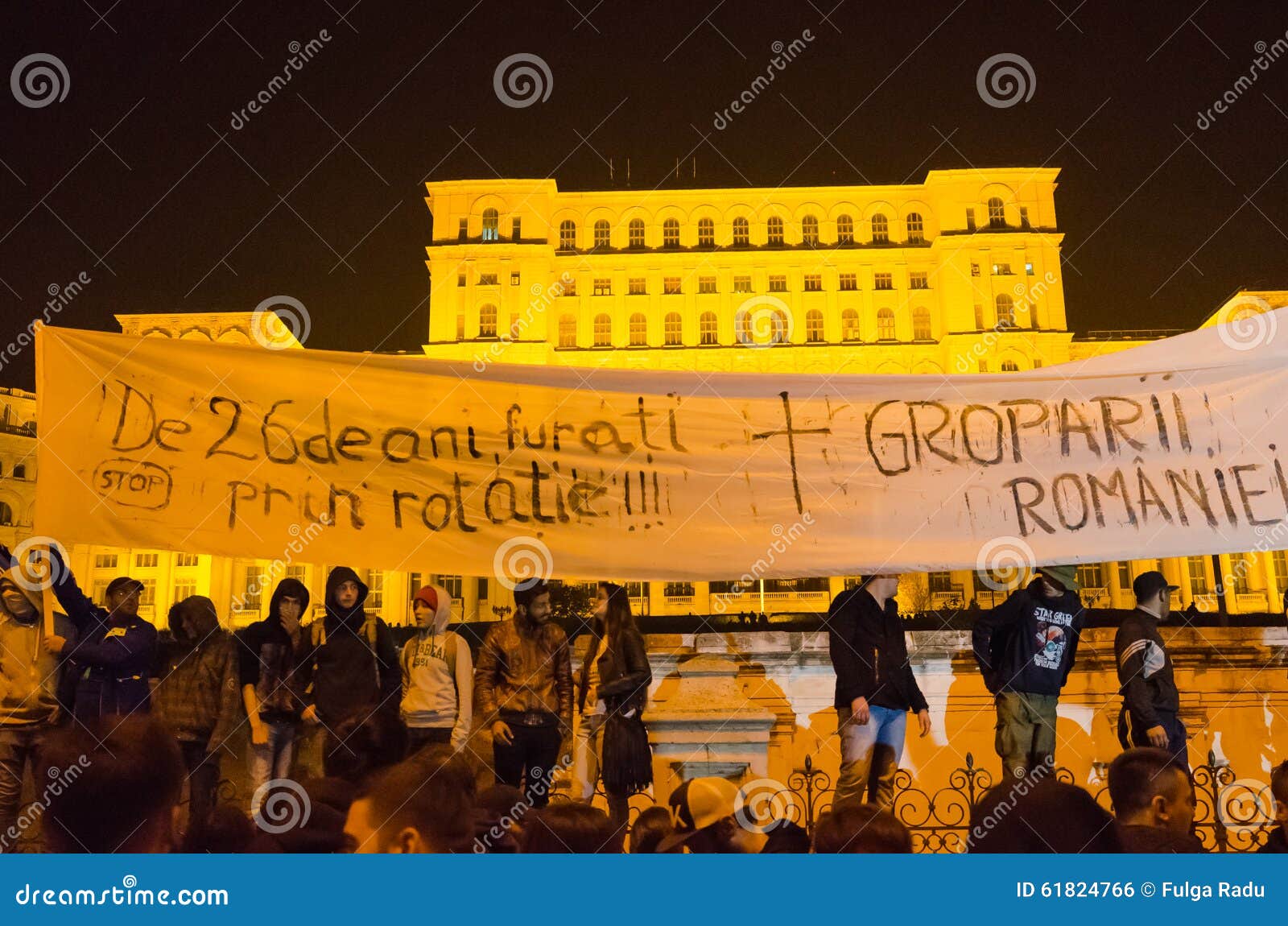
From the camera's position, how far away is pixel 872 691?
553 cm

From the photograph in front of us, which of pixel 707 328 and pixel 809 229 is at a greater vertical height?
pixel 809 229

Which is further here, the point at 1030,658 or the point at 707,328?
A: the point at 707,328

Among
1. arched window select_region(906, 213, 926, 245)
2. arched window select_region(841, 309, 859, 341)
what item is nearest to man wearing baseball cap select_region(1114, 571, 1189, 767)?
arched window select_region(841, 309, 859, 341)

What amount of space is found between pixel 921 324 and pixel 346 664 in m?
62.2

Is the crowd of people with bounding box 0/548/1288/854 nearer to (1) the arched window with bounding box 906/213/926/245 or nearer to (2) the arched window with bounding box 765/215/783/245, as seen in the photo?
(2) the arched window with bounding box 765/215/783/245

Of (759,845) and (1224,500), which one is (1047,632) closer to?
(1224,500)

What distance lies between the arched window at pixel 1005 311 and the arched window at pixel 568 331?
24019mm

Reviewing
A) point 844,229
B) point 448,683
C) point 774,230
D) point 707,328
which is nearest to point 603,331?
point 707,328

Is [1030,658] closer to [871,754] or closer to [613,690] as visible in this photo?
[871,754]

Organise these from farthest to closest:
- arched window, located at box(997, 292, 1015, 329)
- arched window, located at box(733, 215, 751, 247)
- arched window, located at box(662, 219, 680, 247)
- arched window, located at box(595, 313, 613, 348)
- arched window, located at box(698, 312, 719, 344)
Result: arched window, located at box(733, 215, 751, 247) → arched window, located at box(662, 219, 680, 247) → arched window, located at box(595, 313, 613, 348) → arched window, located at box(698, 312, 719, 344) → arched window, located at box(997, 292, 1015, 329)

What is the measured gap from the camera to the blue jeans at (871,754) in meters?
5.42

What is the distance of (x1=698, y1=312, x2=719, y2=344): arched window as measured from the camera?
209 ft

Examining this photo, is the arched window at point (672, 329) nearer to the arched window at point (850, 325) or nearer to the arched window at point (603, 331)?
the arched window at point (603, 331)

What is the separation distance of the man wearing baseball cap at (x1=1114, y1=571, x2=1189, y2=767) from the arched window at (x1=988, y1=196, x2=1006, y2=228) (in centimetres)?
6254
